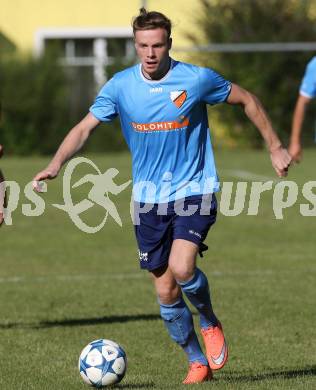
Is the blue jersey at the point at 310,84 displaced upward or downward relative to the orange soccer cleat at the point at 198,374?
upward

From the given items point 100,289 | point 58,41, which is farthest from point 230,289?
point 58,41

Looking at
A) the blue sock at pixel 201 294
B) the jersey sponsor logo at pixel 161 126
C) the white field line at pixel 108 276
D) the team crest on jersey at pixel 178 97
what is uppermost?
the team crest on jersey at pixel 178 97

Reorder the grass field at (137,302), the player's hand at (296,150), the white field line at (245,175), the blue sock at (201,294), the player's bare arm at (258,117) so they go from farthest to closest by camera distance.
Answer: the white field line at (245,175) → the player's hand at (296,150) → the grass field at (137,302) → the player's bare arm at (258,117) → the blue sock at (201,294)

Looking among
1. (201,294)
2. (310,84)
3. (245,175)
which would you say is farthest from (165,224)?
(245,175)

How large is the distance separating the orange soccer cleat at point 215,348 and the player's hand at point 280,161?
1086mm

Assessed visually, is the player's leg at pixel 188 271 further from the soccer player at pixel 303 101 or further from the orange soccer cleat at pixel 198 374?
the soccer player at pixel 303 101

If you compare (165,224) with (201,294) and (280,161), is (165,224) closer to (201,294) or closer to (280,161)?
(201,294)

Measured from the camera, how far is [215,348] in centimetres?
713

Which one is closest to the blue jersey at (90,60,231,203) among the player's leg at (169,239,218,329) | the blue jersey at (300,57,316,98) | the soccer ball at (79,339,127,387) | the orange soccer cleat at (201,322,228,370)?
the player's leg at (169,239,218,329)

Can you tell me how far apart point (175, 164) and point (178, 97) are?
42 cm

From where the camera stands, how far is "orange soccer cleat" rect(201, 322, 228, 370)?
709 cm

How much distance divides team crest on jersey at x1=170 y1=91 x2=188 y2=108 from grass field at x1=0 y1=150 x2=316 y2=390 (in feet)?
5.74

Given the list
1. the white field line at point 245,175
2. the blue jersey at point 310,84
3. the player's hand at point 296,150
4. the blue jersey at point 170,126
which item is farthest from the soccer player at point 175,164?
the white field line at point 245,175

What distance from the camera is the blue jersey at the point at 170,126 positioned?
7.02 meters
